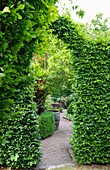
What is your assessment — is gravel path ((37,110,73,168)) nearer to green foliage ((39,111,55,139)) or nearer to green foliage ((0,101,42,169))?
green foliage ((39,111,55,139))

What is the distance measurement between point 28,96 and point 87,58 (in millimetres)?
1821

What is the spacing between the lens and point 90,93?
3.85 metres

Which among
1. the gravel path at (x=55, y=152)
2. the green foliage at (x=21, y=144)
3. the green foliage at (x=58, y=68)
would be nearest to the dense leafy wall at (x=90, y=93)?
the gravel path at (x=55, y=152)

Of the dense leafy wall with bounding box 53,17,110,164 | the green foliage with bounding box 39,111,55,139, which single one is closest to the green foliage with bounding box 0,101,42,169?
the dense leafy wall with bounding box 53,17,110,164

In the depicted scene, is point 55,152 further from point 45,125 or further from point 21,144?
point 21,144

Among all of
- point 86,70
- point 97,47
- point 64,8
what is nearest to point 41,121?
point 86,70

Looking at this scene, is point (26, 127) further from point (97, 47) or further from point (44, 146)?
point (97, 47)

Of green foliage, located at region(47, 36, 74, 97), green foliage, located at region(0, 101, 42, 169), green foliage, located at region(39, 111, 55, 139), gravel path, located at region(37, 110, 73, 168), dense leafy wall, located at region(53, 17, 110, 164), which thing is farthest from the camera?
green foliage, located at region(47, 36, 74, 97)

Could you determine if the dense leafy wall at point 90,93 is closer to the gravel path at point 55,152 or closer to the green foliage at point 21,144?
the gravel path at point 55,152

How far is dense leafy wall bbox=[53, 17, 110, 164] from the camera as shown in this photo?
3765 mm

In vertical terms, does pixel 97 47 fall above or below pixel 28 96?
above

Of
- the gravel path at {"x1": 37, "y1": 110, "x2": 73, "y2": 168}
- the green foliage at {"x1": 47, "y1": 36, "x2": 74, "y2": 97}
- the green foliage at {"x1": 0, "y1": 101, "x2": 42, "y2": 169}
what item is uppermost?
the green foliage at {"x1": 47, "y1": 36, "x2": 74, "y2": 97}

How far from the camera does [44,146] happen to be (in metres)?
5.18

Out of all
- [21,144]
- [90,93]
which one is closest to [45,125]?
[21,144]
